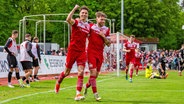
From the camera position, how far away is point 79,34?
13125 mm

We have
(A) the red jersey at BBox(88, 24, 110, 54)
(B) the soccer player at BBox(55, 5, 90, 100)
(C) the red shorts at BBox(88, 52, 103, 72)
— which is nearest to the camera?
(B) the soccer player at BBox(55, 5, 90, 100)

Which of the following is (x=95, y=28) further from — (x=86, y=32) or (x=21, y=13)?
(x=21, y=13)

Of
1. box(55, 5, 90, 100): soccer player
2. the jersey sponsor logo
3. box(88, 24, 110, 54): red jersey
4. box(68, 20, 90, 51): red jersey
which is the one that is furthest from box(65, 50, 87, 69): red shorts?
the jersey sponsor logo

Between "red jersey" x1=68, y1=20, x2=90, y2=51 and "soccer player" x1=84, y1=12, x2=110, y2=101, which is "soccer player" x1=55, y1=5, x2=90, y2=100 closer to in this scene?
"red jersey" x1=68, y1=20, x2=90, y2=51

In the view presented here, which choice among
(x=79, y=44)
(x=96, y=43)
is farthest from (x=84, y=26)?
(x=96, y=43)

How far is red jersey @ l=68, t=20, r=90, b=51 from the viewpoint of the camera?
13.0m

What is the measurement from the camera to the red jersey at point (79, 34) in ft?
42.7

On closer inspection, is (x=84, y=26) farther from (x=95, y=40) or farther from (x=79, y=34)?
(x=95, y=40)

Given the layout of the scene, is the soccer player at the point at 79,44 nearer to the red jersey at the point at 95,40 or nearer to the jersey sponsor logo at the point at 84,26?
the jersey sponsor logo at the point at 84,26

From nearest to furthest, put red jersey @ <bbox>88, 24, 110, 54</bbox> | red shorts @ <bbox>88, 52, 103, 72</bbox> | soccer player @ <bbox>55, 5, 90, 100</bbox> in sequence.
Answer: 1. soccer player @ <bbox>55, 5, 90, 100</bbox>
2. red shorts @ <bbox>88, 52, 103, 72</bbox>
3. red jersey @ <bbox>88, 24, 110, 54</bbox>

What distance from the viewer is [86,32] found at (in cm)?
1320

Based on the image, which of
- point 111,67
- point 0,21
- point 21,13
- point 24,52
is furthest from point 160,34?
point 24,52

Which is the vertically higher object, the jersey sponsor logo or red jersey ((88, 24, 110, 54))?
the jersey sponsor logo

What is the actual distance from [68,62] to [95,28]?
1.13 metres
